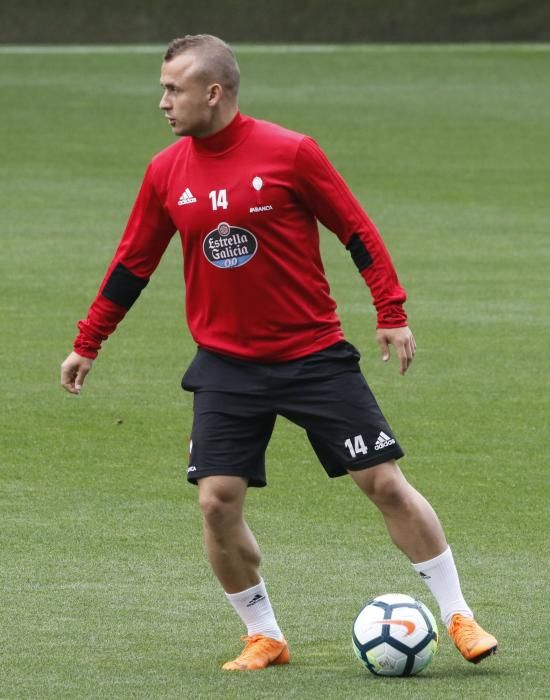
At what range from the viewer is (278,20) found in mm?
47031

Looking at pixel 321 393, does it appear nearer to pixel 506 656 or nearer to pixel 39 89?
pixel 506 656

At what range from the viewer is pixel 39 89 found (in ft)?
122

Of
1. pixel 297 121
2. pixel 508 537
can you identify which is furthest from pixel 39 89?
pixel 508 537

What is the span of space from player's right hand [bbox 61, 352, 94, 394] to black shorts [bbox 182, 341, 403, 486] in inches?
20.4

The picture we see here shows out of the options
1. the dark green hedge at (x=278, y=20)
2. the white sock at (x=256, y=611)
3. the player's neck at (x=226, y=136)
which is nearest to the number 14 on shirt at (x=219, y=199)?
the player's neck at (x=226, y=136)

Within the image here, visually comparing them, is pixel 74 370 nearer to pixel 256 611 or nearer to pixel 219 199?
pixel 219 199

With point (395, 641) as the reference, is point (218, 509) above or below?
above

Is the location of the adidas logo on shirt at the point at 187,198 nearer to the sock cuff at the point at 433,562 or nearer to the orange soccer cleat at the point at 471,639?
the sock cuff at the point at 433,562

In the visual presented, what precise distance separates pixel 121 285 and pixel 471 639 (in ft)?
5.99

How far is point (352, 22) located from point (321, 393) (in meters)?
42.0

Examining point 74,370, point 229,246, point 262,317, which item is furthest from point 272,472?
point 229,246

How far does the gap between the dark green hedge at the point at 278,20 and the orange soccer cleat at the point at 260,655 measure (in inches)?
1582

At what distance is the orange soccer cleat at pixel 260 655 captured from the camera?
6.41 meters

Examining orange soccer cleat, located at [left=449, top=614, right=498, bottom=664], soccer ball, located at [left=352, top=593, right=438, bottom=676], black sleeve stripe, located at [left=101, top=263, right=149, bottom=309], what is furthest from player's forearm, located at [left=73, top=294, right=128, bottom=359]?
orange soccer cleat, located at [left=449, top=614, right=498, bottom=664]
